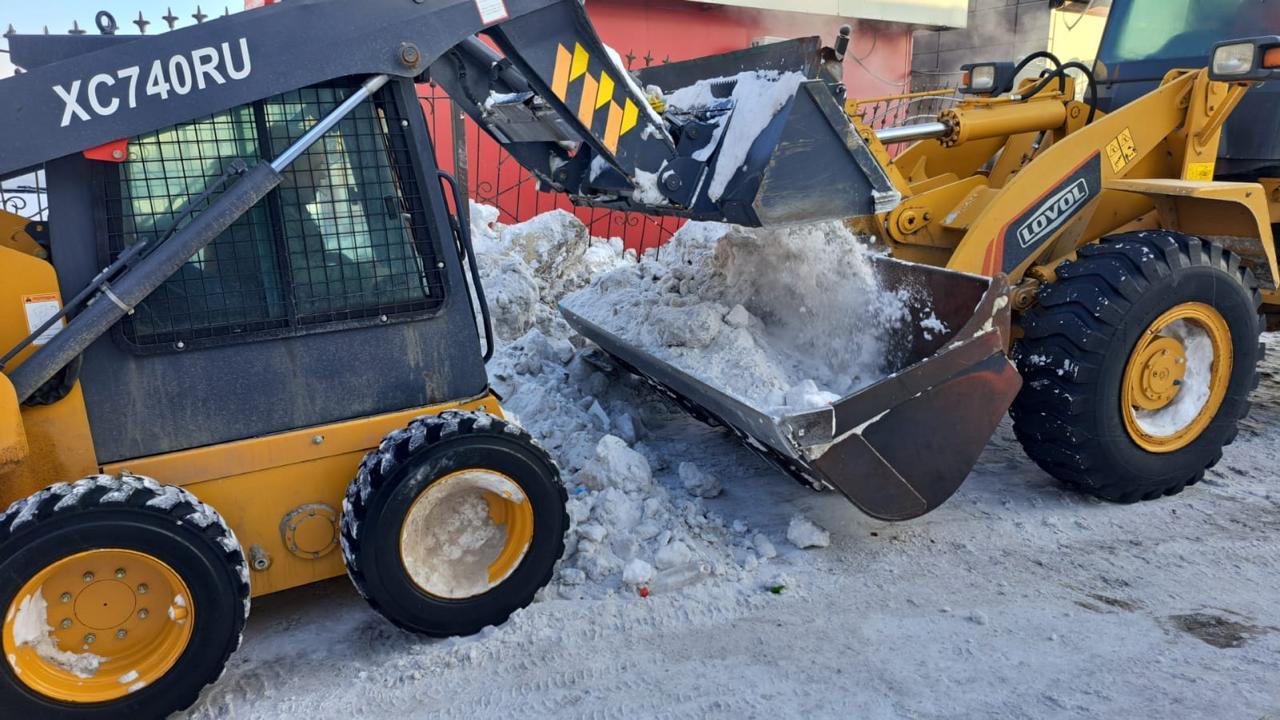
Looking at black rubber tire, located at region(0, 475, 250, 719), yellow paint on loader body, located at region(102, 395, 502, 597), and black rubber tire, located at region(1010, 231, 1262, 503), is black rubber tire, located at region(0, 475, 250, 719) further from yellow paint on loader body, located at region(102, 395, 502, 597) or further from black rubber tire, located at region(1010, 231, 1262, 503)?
black rubber tire, located at region(1010, 231, 1262, 503)

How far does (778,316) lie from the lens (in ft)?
14.6

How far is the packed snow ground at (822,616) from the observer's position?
2855 mm

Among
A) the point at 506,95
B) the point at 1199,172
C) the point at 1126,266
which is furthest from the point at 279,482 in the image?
the point at 1199,172

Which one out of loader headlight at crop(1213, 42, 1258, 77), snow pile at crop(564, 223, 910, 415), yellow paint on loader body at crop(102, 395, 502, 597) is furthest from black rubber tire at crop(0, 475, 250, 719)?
loader headlight at crop(1213, 42, 1258, 77)

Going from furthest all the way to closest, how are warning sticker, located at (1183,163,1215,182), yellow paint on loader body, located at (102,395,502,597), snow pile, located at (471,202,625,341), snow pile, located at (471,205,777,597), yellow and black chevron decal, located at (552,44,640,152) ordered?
1. snow pile, located at (471,202,625,341)
2. warning sticker, located at (1183,163,1215,182)
3. snow pile, located at (471,205,777,597)
4. yellow and black chevron decal, located at (552,44,640,152)
5. yellow paint on loader body, located at (102,395,502,597)

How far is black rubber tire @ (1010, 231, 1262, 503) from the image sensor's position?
155 inches

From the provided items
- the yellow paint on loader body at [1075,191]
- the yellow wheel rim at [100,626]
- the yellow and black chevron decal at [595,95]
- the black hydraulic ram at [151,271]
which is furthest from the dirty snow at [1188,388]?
the yellow wheel rim at [100,626]

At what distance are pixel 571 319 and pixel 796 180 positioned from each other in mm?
2163

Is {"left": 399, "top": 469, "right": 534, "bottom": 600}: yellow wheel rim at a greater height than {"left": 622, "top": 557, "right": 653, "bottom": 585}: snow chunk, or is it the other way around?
{"left": 399, "top": 469, "right": 534, "bottom": 600}: yellow wheel rim

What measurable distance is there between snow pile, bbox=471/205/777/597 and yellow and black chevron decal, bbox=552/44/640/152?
4.74 feet

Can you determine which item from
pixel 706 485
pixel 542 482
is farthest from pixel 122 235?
pixel 706 485

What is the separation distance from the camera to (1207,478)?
455 centimetres

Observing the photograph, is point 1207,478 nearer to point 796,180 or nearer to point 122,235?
point 796,180

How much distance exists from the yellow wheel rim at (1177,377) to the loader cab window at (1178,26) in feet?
5.11
